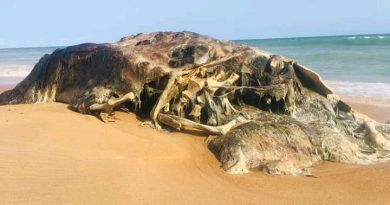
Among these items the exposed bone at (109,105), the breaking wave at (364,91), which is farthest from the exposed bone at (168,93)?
the breaking wave at (364,91)

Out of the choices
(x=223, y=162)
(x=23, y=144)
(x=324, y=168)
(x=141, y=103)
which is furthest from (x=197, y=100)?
(x=23, y=144)

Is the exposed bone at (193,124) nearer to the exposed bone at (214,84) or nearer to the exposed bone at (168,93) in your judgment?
the exposed bone at (168,93)

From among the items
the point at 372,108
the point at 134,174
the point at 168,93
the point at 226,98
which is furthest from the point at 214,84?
the point at 372,108

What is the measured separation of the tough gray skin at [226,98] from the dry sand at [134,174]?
1.18 feet

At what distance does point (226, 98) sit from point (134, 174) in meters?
2.43

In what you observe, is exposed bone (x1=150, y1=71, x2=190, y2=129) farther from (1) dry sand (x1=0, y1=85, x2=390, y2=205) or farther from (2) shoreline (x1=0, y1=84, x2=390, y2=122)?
(2) shoreline (x1=0, y1=84, x2=390, y2=122)

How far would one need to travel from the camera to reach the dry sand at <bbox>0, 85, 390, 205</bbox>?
4.06 metres

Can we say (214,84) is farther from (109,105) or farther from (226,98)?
(109,105)

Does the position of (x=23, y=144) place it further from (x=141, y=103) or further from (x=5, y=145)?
(x=141, y=103)

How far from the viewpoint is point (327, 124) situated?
6.48 metres

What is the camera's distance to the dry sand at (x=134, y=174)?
406 centimetres

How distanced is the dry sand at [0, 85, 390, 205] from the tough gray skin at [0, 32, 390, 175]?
0.36 metres

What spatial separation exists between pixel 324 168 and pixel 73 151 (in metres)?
2.64

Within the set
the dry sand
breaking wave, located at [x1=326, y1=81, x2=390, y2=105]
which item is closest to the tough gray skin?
the dry sand
